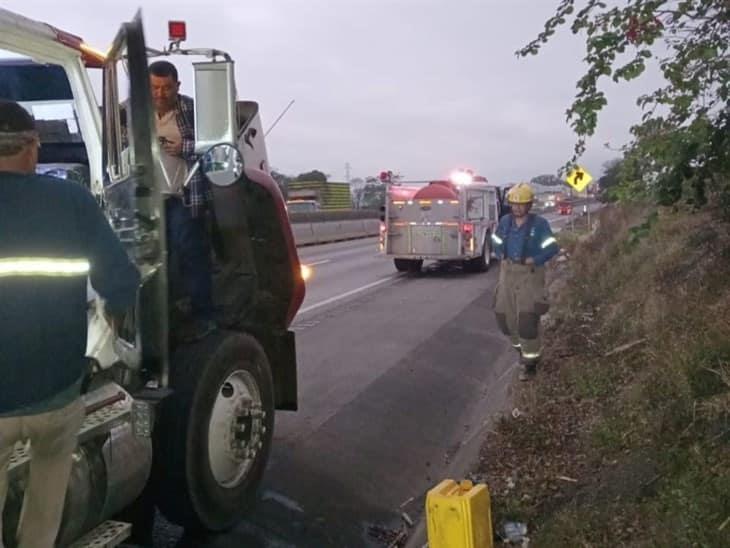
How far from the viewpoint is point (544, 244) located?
312 inches

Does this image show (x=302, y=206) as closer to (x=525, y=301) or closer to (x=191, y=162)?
A: (x=525, y=301)

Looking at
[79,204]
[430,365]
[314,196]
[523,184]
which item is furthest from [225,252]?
[314,196]

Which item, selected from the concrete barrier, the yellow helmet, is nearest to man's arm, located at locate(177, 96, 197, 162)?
the yellow helmet

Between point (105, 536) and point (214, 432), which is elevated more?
point (214, 432)

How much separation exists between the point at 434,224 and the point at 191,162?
16040mm

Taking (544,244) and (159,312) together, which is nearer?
(159,312)

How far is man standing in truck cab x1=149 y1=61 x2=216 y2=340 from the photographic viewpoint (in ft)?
13.8

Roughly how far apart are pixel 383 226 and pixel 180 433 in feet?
55.2

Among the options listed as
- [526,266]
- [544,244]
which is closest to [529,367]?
[526,266]

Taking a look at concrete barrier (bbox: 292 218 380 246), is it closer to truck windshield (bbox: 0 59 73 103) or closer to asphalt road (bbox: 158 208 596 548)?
asphalt road (bbox: 158 208 596 548)

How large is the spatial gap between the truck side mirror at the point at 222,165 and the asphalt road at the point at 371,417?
1.82 m

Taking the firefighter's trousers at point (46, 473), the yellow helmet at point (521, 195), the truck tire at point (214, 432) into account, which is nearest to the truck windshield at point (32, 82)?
the truck tire at point (214, 432)

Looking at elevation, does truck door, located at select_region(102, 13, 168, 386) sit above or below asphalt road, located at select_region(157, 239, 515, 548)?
above

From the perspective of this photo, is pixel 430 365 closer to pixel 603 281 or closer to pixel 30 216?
pixel 603 281
